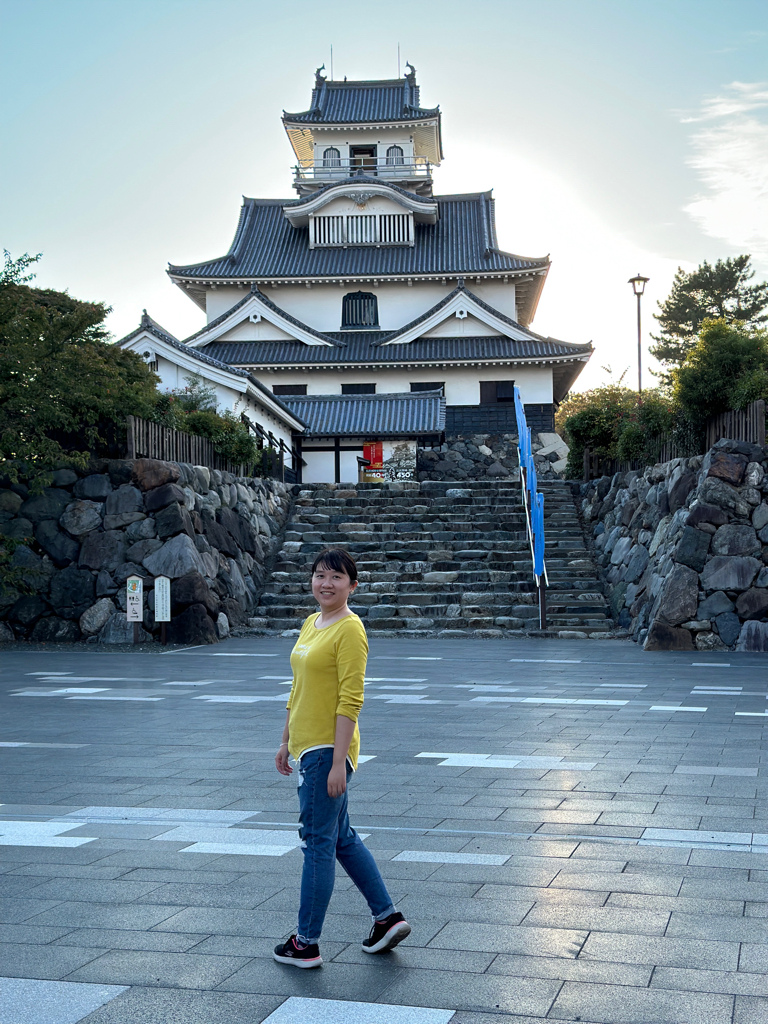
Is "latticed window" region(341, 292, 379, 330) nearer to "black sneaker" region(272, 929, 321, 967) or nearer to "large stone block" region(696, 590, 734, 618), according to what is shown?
"large stone block" region(696, 590, 734, 618)

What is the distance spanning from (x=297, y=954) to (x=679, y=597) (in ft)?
40.7

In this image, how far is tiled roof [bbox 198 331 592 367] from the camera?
35.3m

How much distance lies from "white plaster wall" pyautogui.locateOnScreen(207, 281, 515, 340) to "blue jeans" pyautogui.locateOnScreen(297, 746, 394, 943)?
36023 millimetres

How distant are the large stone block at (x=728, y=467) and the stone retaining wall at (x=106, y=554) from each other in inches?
327

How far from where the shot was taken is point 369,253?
132 ft

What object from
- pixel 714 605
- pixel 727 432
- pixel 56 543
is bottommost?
pixel 714 605

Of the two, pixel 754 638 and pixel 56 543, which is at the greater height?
pixel 56 543

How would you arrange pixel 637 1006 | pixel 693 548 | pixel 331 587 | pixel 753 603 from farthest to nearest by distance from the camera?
pixel 693 548 < pixel 753 603 < pixel 331 587 < pixel 637 1006

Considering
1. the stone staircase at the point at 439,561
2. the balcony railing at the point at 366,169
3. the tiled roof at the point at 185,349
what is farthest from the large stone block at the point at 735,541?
the balcony railing at the point at 366,169

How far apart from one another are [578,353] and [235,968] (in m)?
32.6

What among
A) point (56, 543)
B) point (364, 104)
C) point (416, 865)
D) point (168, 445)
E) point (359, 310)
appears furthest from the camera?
point (364, 104)

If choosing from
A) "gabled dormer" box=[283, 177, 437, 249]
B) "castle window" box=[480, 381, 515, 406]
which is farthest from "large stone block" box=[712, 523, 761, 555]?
"gabled dormer" box=[283, 177, 437, 249]

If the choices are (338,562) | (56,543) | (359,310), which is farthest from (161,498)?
(359,310)

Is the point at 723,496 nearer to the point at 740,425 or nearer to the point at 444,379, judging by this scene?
the point at 740,425
